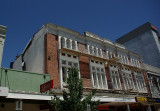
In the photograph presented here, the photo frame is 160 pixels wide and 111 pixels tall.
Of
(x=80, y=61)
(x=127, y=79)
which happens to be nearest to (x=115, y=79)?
(x=127, y=79)

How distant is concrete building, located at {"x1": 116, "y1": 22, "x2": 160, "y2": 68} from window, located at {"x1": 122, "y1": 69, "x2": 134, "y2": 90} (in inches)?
783

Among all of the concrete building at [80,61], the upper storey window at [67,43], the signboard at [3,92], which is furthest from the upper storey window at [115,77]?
the signboard at [3,92]

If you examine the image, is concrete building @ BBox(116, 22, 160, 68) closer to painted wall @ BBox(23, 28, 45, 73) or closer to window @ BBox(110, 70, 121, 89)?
window @ BBox(110, 70, 121, 89)

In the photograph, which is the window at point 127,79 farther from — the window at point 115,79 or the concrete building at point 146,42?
the concrete building at point 146,42

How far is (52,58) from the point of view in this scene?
15.8m

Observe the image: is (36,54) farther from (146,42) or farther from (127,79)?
(146,42)

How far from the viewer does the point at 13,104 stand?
11898mm

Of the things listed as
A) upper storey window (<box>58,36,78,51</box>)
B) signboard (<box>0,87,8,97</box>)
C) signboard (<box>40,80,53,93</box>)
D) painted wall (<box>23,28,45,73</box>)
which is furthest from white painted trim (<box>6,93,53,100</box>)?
upper storey window (<box>58,36,78,51</box>)

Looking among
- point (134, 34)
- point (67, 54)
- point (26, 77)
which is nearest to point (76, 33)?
point (67, 54)

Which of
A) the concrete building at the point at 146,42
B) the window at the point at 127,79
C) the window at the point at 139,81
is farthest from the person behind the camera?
the concrete building at the point at 146,42

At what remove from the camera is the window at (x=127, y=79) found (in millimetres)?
22531

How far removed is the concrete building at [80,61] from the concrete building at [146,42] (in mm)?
20373

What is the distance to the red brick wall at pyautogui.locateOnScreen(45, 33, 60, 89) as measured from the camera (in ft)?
49.0

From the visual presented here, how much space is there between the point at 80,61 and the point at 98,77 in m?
3.31
